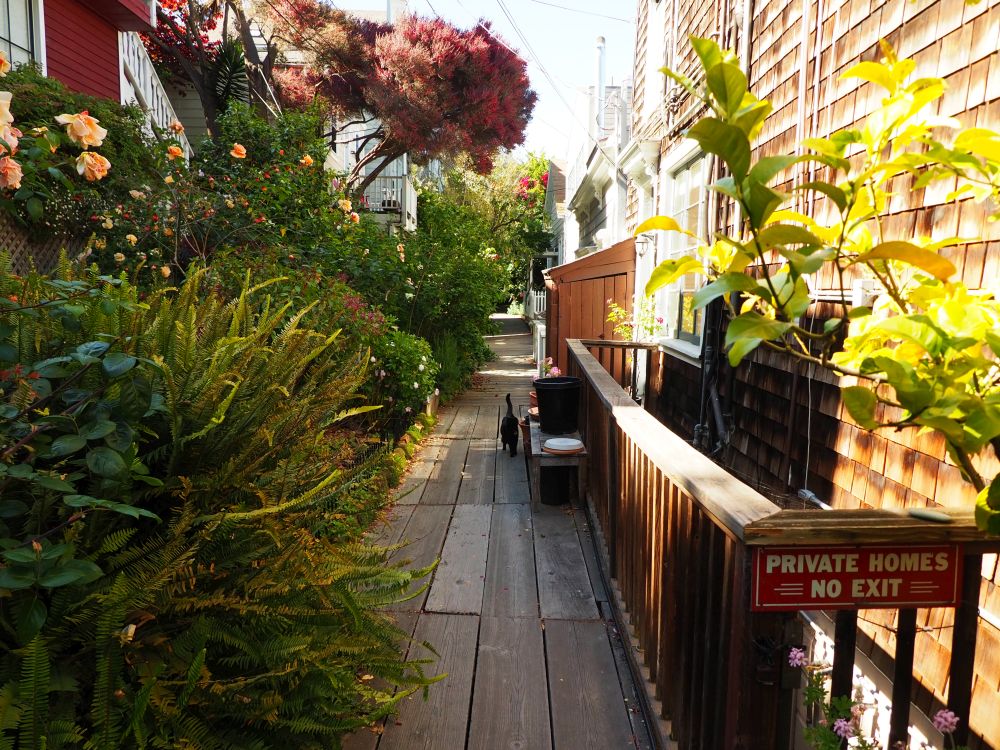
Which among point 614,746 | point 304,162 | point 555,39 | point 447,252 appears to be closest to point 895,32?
point 614,746

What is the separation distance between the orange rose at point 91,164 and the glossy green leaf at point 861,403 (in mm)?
2558

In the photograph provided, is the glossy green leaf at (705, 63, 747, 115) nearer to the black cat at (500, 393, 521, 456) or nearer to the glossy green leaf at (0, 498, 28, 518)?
the glossy green leaf at (0, 498, 28, 518)

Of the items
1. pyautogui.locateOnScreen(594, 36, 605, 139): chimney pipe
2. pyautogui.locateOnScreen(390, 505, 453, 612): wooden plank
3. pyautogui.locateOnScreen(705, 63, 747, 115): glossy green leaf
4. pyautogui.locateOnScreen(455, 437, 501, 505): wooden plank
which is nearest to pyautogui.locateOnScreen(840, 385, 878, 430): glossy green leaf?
pyautogui.locateOnScreen(705, 63, 747, 115): glossy green leaf

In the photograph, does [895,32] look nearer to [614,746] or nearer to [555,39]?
[614,746]

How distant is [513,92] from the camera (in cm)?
1436

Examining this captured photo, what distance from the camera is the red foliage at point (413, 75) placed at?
516 inches

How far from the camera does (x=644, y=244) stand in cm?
714

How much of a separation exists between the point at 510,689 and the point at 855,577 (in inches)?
66.8

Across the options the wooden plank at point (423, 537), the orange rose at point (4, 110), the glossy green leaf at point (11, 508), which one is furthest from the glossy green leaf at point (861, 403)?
the wooden plank at point (423, 537)

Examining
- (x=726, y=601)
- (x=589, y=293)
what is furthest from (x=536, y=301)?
(x=726, y=601)

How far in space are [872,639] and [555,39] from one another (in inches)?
679

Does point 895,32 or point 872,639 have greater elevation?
point 895,32

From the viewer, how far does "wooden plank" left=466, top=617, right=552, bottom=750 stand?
250 cm

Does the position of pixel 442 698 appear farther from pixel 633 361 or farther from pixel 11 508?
pixel 633 361
